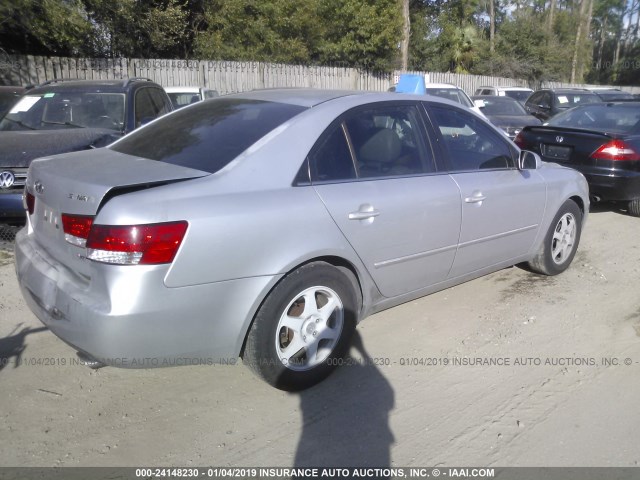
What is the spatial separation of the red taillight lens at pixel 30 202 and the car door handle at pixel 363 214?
1.90 m

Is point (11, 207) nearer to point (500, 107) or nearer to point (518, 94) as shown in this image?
point (500, 107)

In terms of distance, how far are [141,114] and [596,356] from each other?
5.61 metres

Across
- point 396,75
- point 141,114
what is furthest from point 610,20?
point 141,114

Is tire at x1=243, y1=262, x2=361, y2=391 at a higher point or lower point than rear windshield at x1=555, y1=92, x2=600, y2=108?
lower

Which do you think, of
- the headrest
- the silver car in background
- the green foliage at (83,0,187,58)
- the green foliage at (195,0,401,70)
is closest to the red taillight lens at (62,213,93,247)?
the silver car in background

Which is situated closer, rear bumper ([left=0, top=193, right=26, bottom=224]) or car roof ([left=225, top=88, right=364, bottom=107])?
car roof ([left=225, top=88, right=364, bottom=107])

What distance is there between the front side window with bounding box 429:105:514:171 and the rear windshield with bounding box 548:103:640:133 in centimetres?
411

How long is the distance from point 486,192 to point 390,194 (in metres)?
1.02

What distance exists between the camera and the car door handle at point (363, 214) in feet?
11.5

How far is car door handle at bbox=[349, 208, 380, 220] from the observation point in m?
3.52

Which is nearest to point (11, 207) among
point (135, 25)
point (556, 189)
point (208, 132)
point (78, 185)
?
point (208, 132)

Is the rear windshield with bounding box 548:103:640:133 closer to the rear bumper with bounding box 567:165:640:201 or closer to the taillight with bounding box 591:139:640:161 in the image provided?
the taillight with bounding box 591:139:640:161

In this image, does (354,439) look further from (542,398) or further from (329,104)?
(329,104)

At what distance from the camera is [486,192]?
4.40 meters
